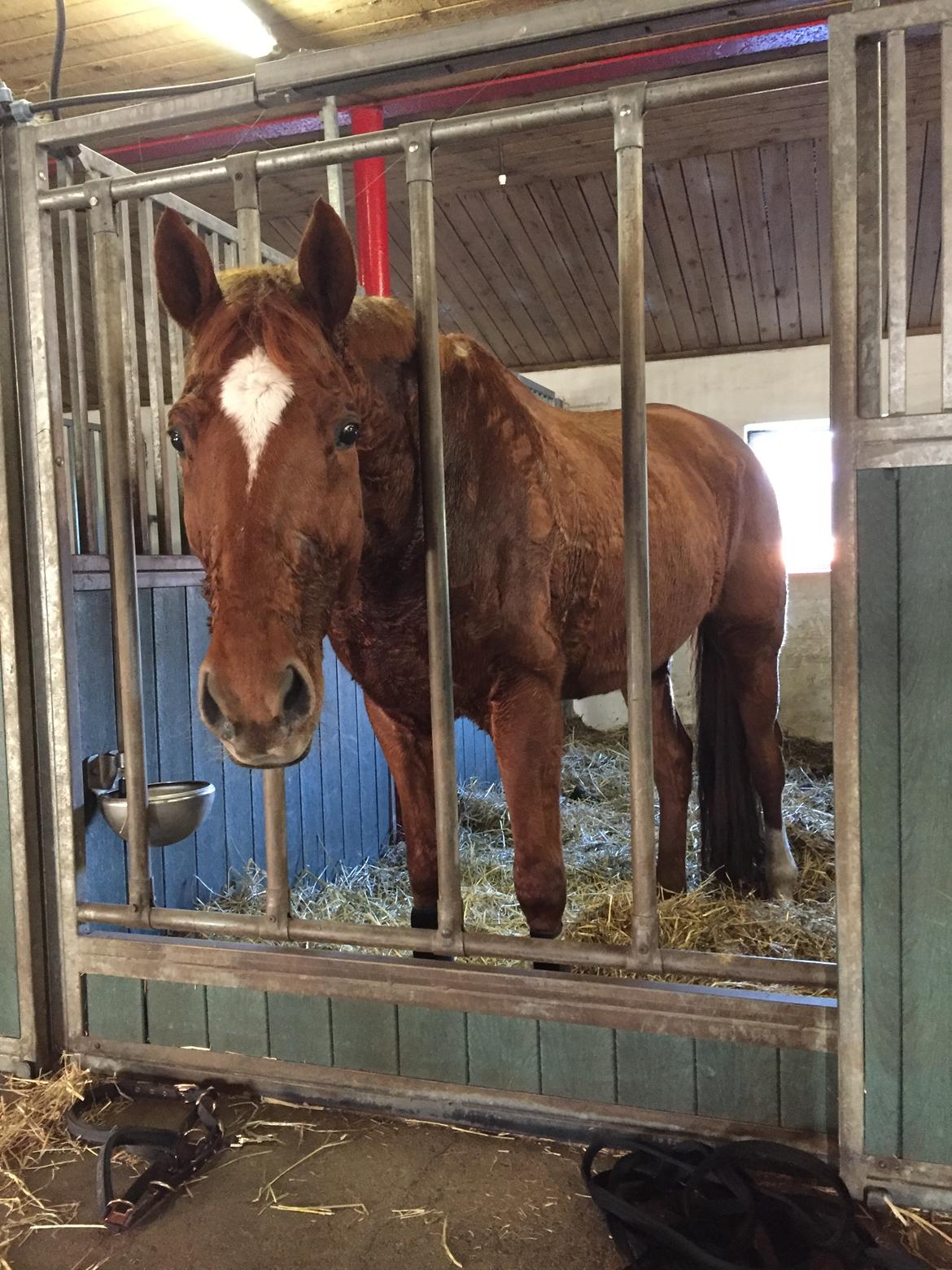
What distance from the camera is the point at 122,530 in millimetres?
1873

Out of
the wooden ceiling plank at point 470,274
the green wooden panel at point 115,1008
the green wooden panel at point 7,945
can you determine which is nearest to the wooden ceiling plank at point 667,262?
the wooden ceiling plank at point 470,274

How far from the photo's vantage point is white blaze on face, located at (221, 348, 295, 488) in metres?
1.34

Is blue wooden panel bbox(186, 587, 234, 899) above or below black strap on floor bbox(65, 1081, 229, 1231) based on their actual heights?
above

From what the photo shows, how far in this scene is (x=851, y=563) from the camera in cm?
140

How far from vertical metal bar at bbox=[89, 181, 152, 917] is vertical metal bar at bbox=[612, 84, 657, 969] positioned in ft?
3.52

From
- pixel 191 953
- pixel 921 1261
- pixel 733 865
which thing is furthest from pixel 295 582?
pixel 733 865

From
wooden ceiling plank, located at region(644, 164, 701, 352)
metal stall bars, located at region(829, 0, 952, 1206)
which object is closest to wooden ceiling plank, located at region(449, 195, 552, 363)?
wooden ceiling plank, located at region(644, 164, 701, 352)

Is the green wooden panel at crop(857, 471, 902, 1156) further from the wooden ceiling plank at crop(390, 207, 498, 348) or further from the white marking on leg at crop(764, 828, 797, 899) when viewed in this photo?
the wooden ceiling plank at crop(390, 207, 498, 348)

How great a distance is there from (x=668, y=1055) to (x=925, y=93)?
500cm

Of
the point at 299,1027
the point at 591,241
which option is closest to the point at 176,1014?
the point at 299,1027

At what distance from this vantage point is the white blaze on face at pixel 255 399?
1345 mm

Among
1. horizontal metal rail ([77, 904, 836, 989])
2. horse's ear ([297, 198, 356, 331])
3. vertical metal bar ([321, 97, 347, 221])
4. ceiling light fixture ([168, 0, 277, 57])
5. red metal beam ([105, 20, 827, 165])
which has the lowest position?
horizontal metal rail ([77, 904, 836, 989])

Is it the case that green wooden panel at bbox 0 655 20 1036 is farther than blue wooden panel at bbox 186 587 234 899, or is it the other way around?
blue wooden panel at bbox 186 587 234 899

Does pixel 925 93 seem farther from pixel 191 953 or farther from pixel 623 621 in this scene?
pixel 191 953
